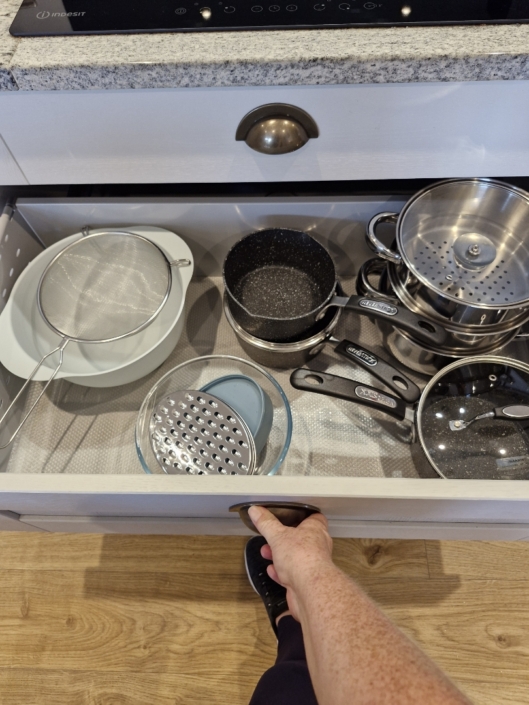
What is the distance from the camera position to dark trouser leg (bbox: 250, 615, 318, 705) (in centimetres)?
68

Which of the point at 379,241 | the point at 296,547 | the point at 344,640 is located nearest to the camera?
the point at 344,640

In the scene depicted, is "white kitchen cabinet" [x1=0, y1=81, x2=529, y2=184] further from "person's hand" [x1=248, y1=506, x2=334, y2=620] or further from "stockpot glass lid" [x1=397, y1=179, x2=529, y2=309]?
"person's hand" [x1=248, y1=506, x2=334, y2=620]

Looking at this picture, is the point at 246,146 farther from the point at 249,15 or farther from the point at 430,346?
the point at 430,346

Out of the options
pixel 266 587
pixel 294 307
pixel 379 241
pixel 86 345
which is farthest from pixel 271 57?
pixel 266 587

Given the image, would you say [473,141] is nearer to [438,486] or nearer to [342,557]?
[438,486]

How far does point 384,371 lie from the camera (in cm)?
62

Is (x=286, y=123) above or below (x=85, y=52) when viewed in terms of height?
below

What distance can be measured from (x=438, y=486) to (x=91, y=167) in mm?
524

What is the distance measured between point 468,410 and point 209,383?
36cm

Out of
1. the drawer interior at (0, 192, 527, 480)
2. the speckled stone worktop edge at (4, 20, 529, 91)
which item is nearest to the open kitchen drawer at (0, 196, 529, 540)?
the drawer interior at (0, 192, 527, 480)

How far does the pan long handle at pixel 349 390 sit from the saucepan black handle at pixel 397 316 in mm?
89

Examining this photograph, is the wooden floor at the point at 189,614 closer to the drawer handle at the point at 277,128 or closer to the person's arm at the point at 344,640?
the person's arm at the point at 344,640

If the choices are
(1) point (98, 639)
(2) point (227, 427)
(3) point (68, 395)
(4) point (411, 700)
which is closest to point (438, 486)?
(4) point (411, 700)

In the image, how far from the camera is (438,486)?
444 millimetres
